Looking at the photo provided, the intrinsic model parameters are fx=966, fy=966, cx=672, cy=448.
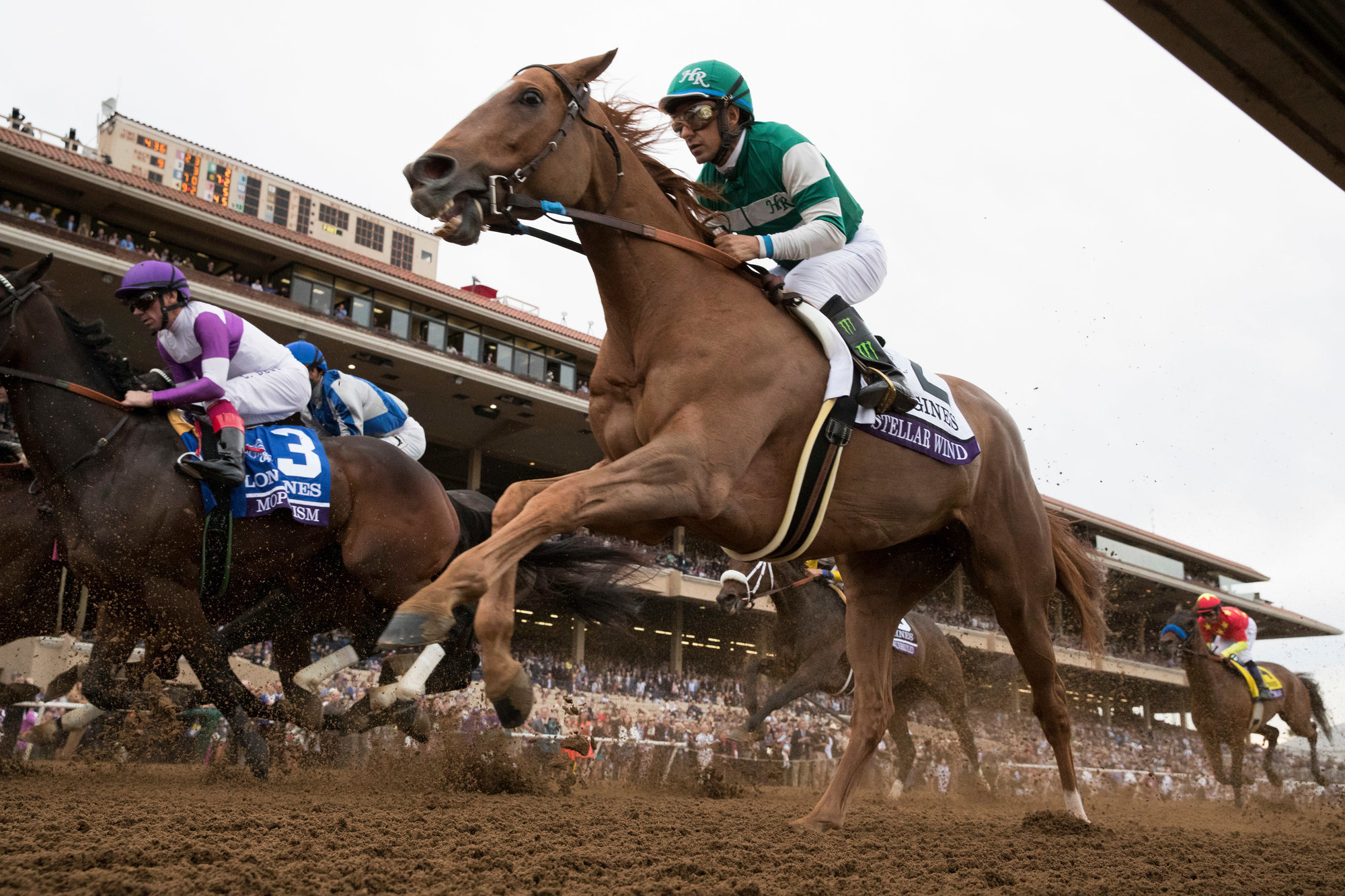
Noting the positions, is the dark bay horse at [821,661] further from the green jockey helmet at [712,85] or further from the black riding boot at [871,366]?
the green jockey helmet at [712,85]

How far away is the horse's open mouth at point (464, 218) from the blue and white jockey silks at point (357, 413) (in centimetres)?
363

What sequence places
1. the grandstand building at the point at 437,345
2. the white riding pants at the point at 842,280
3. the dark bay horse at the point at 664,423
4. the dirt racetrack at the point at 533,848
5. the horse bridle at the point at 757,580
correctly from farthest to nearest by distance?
1. the grandstand building at the point at 437,345
2. the horse bridle at the point at 757,580
3. the white riding pants at the point at 842,280
4. the dark bay horse at the point at 664,423
5. the dirt racetrack at the point at 533,848

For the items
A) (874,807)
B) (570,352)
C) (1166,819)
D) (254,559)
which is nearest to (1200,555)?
(570,352)

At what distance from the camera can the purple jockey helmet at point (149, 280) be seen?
502 centimetres

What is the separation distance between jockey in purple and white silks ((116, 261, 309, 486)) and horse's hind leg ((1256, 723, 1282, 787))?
10565 mm

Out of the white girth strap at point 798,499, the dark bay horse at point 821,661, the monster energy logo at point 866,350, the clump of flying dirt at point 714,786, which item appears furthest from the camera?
the dark bay horse at point 821,661

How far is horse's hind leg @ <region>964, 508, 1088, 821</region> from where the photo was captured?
4.45 metres

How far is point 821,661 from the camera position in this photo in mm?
8641

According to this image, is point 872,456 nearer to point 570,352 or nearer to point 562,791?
point 562,791

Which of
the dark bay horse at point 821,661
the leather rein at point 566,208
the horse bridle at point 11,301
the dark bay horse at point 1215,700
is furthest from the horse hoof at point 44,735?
the dark bay horse at point 1215,700

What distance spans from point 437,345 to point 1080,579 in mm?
20449

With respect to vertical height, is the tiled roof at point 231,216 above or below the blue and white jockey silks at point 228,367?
above

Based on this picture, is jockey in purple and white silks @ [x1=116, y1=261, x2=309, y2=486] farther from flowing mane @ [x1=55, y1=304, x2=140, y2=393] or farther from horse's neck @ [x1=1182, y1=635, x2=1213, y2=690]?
horse's neck @ [x1=1182, y1=635, x2=1213, y2=690]

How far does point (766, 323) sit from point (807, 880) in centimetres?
185
